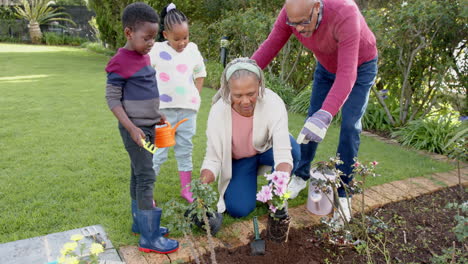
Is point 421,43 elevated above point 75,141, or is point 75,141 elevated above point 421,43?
point 421,43

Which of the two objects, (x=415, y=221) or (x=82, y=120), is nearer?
(x=415, y=221)

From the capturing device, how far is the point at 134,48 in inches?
73.2

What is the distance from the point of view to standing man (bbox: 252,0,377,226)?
193 centimetres

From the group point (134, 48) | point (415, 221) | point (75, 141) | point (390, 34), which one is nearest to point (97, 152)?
point (75, 141)

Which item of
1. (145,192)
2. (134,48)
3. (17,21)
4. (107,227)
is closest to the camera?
(134,48)

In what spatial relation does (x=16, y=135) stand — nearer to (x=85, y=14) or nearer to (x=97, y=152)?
(x=97, y=152)

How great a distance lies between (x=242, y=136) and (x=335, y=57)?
0.81 meters

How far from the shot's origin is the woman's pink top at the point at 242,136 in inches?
93.8

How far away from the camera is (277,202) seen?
5.98 ft

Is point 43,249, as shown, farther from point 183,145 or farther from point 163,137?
point 183,145

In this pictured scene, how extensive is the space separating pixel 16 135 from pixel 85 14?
20438mm

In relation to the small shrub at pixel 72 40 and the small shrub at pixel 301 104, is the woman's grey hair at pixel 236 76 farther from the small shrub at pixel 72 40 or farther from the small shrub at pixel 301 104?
the small shrub at pixel 72 40

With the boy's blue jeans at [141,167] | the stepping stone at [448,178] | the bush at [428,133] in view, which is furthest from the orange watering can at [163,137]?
the bush at [428,133]

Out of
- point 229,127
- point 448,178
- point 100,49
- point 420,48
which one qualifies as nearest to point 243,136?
point 229,127
